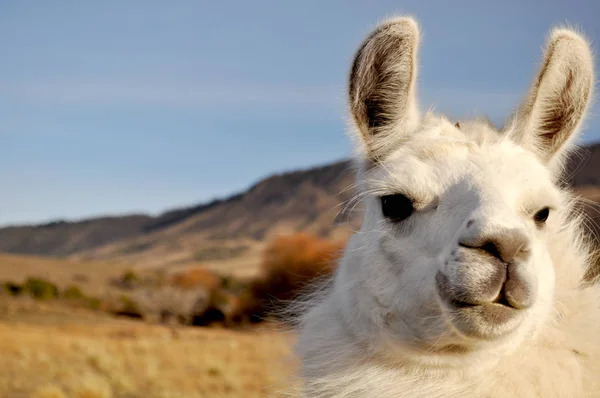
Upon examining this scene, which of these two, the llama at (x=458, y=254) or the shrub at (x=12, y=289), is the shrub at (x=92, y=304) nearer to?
the shrub at (x=12, y=289)

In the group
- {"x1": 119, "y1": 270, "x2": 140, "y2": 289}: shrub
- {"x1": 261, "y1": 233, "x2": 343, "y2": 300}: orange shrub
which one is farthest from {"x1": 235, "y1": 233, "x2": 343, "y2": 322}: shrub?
{"x1": 119, "y1": 270, "x2": 140, "y2": 289}: shrub

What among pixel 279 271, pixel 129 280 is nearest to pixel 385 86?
pixel 279 271

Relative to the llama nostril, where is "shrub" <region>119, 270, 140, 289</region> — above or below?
below

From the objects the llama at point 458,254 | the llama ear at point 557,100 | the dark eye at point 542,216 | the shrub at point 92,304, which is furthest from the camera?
the shrub at point 92,304

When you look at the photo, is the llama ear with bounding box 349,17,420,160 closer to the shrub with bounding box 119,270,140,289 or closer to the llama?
the llama

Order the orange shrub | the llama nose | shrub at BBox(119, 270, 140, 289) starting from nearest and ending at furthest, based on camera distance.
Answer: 1. the llama nose
2. the orange shrub
3. shrub at BBox(119, 270, 140, 289)

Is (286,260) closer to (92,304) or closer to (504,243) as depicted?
(92,304)

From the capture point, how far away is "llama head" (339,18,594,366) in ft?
8.98

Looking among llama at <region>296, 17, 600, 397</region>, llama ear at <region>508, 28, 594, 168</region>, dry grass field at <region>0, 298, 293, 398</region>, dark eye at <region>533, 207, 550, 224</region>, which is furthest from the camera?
dry grass field at <region>0, 298, 293, 398</region>

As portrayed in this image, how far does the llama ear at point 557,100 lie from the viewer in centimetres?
327

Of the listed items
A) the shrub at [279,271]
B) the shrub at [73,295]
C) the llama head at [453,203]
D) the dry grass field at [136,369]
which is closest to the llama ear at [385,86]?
the llama head at [453,203]

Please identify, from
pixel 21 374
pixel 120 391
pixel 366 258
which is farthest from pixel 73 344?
pixel 366 258

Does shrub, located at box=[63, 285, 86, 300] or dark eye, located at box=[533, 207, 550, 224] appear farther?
shrub, located at box=[63, 285, 86, 300]

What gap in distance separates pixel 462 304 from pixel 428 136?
36.0 inches
